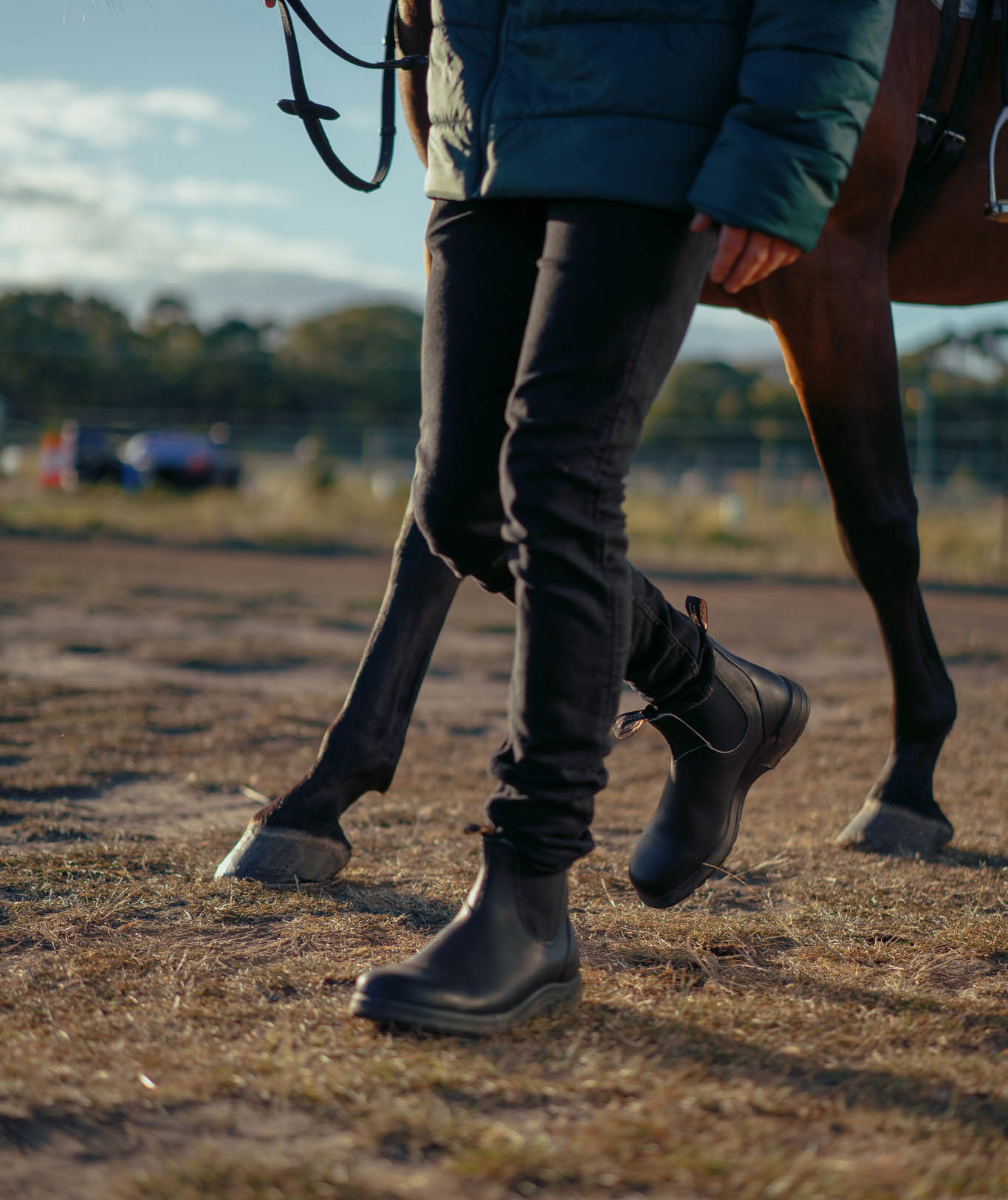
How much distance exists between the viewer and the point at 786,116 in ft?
4.96

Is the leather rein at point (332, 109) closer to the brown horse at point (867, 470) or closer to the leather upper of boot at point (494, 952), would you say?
the brown horse at point (867, 470)

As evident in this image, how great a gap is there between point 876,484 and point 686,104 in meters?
1.23

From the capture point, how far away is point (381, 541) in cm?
1274

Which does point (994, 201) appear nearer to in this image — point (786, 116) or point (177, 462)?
point (786, 116)

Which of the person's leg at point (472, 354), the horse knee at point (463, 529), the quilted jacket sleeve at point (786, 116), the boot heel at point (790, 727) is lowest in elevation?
the boot heel at point (790, 727)

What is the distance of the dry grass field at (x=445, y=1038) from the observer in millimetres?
1171

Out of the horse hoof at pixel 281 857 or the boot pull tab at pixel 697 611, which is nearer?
the boot pull tab at pixel 697 611

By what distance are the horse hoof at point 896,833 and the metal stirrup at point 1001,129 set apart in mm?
1252

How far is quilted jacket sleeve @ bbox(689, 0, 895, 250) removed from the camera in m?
1.52

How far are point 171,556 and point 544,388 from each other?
9454 mm

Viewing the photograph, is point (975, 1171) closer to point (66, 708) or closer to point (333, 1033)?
point (333, 1033)

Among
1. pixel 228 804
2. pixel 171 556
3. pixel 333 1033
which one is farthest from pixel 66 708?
pixel 171 556

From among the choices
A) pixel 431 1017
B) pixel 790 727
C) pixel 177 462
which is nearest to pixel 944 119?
pixel 790 727

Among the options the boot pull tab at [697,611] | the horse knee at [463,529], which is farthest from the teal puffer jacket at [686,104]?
the boot pull tab at [697,611]
